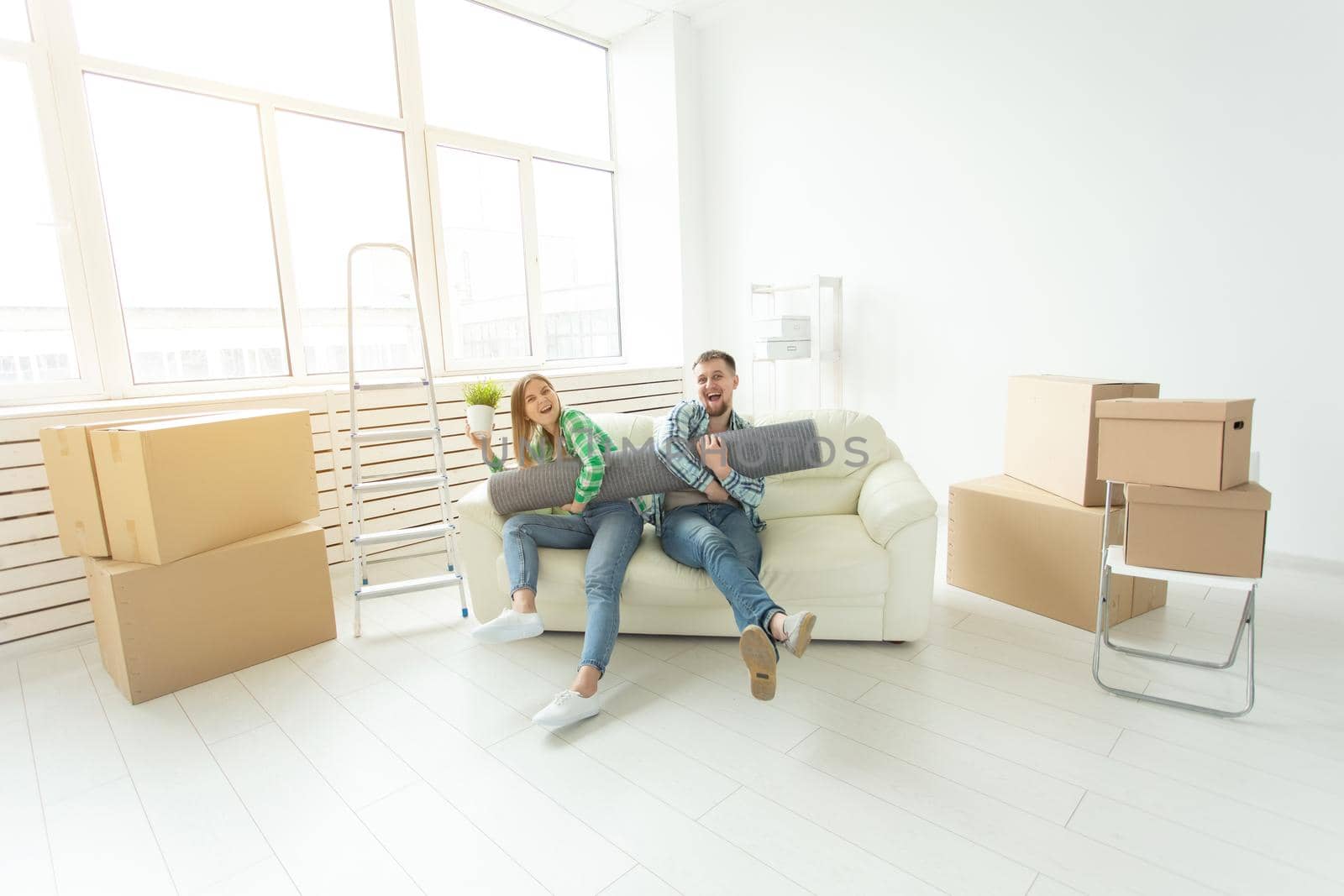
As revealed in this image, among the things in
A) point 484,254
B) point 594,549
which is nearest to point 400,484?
point 594,549

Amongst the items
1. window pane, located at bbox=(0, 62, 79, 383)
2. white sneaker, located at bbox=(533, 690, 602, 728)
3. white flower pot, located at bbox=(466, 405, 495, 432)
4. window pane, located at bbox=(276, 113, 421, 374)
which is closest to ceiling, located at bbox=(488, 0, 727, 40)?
window pane, located at bbox=(276, 113, 421, 374)

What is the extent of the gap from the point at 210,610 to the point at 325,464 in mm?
1036

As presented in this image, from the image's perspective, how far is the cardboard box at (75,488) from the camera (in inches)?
85.7

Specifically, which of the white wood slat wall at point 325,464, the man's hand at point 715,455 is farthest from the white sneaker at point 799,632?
the white wood slat wall at point 325,464

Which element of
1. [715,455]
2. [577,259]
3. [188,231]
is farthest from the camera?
[577,259]

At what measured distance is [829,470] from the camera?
2609 millimetres

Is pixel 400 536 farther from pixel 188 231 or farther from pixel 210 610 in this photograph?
pixel 188 231

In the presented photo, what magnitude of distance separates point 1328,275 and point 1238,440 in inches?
57.0

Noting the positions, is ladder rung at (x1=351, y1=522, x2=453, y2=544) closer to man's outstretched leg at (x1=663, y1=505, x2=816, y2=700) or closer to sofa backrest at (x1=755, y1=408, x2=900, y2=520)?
man's outstretched leg at (x1=663, y1=505, x2=816, y2=700)

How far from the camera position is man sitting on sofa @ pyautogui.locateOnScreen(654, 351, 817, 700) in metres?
1.96

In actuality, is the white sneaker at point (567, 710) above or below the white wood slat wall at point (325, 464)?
below

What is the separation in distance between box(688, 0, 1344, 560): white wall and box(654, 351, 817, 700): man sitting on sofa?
5.65 ft

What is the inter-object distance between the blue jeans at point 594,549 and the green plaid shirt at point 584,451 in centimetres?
7

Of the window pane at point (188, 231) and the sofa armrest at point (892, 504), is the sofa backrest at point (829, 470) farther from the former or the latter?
the window pane at point (188, 231)
